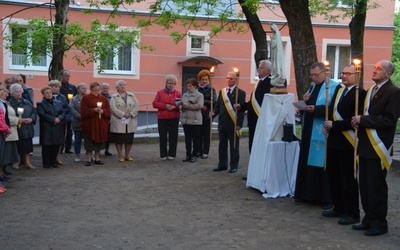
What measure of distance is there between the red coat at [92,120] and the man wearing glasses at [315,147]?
509 cm

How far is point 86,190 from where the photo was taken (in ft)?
29.5

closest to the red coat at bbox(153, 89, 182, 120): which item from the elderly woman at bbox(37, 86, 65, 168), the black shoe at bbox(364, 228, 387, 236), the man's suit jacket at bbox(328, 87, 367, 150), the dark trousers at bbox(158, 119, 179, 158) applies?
the dark trousers at bbox(158, 119, 179, 158)

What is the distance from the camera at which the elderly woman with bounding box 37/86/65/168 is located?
11047mm

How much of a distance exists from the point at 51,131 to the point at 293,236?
628 centimetres

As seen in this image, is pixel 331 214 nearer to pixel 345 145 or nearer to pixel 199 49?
pixel 345 145

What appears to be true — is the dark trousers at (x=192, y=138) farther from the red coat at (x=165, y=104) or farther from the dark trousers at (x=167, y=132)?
the red coat at (x=165, y=104)

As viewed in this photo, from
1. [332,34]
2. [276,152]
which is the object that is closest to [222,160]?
[276,152]

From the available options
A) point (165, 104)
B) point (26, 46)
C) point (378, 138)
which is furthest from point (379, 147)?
point (26, 46)

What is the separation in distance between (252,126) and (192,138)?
3.14 m

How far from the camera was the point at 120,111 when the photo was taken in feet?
39.7

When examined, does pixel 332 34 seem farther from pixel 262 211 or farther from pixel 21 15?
pixel 262 211

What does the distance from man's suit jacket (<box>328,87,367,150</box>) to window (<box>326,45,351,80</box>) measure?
1892 centimetres

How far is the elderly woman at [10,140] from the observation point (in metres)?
9.65

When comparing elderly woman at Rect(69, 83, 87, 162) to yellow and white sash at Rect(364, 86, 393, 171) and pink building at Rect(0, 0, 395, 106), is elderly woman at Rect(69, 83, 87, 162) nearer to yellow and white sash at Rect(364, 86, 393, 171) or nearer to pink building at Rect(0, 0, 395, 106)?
yellow and white sash at Rect(364, 86, 393, 171)
